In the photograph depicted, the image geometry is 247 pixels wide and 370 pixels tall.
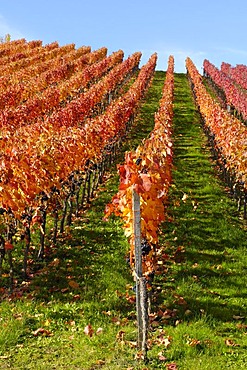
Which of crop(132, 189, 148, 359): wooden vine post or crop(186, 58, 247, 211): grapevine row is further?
crop(186, 58, 247, 211): grapevine row

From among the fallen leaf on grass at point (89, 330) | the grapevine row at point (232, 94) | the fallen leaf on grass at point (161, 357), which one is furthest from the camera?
the grapevine row at point (232, 94)

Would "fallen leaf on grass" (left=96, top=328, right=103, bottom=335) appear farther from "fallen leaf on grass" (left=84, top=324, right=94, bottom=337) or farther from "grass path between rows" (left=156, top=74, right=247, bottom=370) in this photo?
"grass path between rows" (left=156, top=74, right=247, bottom=370)

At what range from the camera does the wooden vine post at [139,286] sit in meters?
5.42

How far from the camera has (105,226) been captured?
33.7 feet

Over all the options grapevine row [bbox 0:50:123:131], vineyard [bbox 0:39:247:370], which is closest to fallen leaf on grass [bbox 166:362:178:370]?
vineyard [bbox 0:39:247:370]

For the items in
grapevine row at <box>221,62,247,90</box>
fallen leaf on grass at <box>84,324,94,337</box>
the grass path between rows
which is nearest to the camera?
the grass path between rows

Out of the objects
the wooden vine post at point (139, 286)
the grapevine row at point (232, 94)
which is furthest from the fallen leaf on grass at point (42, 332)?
the grapevine row at point (232, 94)

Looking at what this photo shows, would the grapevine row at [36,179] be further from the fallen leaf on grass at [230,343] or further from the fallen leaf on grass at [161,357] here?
the fallen leaf on grass at [230,343]

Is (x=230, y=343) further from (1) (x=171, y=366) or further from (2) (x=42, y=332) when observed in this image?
(2) (x=42, y=332)

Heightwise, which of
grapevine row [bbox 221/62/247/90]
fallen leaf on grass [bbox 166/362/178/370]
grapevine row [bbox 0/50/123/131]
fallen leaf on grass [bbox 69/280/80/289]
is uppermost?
grapevine row [bbox 221/62/247/90]

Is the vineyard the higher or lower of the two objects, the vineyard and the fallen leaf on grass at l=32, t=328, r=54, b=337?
the higher

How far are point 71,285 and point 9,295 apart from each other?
966mm

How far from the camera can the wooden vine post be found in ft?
17.8

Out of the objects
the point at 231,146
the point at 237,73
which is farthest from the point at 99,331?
the point at 237,73
